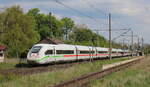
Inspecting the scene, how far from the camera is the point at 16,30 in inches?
2559

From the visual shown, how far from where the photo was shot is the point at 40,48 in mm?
30281

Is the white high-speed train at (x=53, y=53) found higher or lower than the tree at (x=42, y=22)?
lower

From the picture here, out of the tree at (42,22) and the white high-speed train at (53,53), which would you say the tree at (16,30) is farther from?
the white high-speed train at (53,53)

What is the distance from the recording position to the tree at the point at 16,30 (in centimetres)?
6500

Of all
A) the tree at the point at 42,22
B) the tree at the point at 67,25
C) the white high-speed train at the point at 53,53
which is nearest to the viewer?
the white high-speed train at the point at 53,53

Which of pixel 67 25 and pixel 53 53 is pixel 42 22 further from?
pixel 53 53

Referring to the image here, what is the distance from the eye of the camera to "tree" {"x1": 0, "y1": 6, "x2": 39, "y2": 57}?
213 feet

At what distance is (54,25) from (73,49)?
5658cm

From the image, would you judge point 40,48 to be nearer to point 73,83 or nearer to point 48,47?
point 48,47

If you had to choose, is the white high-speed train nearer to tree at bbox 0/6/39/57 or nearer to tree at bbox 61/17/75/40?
tree at bbox 0/6/39/57

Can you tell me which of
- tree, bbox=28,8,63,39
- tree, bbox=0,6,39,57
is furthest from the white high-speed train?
tree, bbox=28,8,63,39

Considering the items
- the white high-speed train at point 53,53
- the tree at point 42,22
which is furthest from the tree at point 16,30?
the white high-speed train at point 53,53

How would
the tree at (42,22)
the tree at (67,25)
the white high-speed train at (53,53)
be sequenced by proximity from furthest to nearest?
the tree at (67,25), the tree at (42,22), the white high-speed train at (53,53)

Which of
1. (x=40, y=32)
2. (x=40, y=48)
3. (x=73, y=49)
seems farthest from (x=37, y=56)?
(x=40, y=32)
